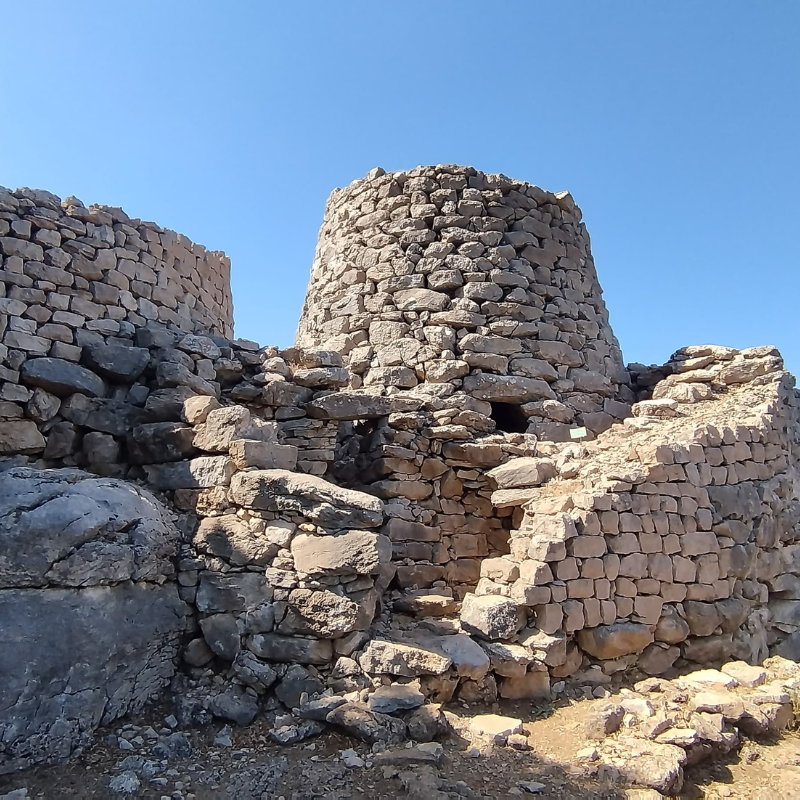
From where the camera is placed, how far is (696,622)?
5.77m

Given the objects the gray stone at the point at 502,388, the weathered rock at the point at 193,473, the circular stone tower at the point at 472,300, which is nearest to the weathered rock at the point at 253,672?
the weathered rock at the point at 193,473

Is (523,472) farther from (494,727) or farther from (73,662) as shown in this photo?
(73,662)

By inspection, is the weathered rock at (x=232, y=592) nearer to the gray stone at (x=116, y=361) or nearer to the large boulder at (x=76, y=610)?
the large boulder at (x=76, y=610)

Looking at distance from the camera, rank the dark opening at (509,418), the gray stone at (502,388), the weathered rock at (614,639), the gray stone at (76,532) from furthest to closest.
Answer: the dark opening at (509,418)
the gray stone at (502,388)
the weathered rock at (614,639)
the gray stone at (76,532)

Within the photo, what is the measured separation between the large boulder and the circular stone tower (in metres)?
3.62


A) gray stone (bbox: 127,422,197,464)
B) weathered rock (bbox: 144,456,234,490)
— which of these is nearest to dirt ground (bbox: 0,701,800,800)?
weathered rock (bbox: 144,456,234,490)

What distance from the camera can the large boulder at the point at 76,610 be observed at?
12.1ft

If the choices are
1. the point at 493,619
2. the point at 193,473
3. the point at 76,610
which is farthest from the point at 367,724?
the point at 193,473

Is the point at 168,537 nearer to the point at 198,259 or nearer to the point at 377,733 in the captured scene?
the point at 377,733

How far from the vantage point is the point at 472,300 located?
7.98m

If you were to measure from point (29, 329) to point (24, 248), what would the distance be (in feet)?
2.61

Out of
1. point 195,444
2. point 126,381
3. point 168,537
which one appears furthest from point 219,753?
point 126,381

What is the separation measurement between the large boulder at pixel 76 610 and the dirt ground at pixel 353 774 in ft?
0.65

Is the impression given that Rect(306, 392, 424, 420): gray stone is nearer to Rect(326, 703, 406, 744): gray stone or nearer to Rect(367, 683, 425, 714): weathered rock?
Rect(367, 683, 425, 714): weathered rock
